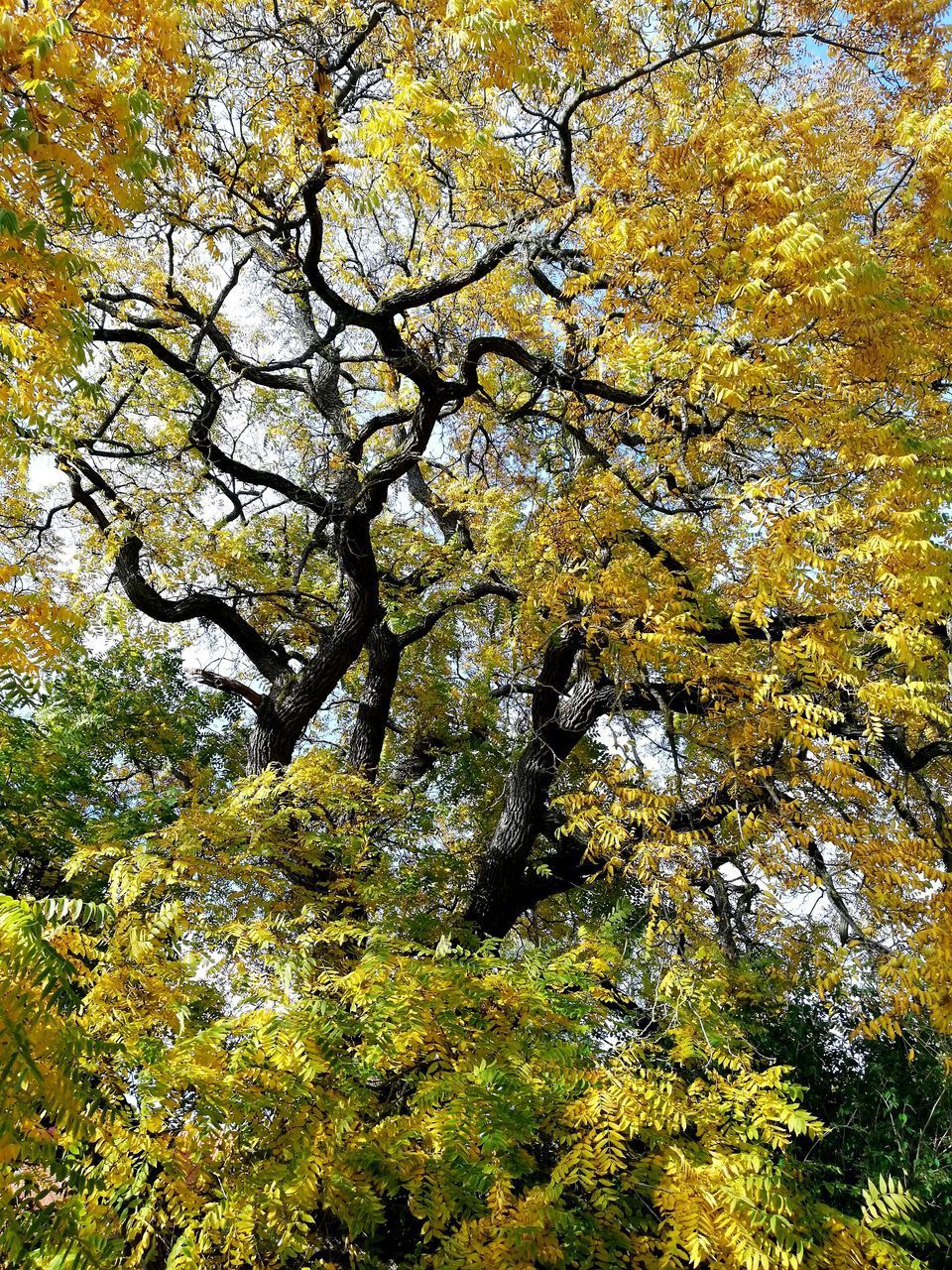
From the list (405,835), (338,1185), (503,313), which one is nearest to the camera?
(338,1185)

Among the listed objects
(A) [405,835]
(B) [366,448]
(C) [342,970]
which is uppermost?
(B) [366,448]

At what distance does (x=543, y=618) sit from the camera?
6.74 metres

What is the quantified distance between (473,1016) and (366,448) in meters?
7.86

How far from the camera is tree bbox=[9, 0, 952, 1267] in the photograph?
295 cm

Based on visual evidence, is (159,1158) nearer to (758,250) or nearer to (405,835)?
(405,835)

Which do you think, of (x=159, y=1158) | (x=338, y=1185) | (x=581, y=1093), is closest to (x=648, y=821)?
(x=581, y=1093)

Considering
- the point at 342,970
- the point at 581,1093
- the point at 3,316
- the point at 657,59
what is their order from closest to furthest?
the point at 3,316 < the point at 581,1093 < the point at 342,970 < the point at 657,59

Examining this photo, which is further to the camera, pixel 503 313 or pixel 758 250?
pixel 503 313

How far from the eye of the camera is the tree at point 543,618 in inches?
116

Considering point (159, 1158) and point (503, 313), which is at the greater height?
point (503, 313)

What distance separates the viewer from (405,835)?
564cm

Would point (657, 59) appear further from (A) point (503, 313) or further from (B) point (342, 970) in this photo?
(B) point (342, 970)

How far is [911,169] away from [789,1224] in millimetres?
6802

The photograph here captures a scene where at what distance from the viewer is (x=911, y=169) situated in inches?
229
